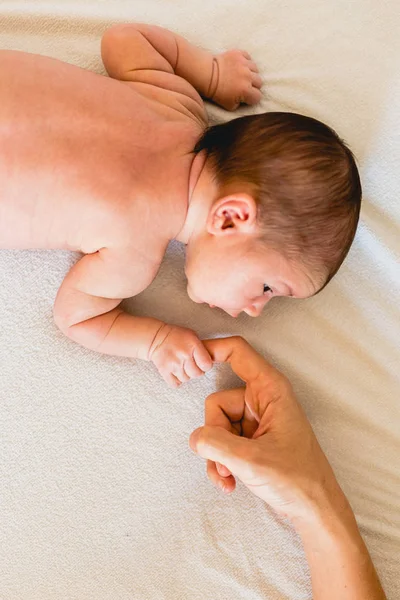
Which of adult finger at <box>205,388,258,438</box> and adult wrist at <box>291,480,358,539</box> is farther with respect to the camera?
adult finger at <box>205,388,258,438</box>

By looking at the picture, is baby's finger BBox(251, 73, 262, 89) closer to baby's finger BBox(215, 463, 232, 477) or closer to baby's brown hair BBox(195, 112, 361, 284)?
baby's brown hair BBox(195, 112, 361, 284)

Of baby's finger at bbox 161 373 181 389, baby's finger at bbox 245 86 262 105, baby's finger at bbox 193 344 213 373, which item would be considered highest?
baby's finger at bbox 245 86 262 105

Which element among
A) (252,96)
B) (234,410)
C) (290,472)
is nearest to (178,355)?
(234,410)

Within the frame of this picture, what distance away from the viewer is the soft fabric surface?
1163 millimetres

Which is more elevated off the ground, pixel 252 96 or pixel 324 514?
pixel 252 96

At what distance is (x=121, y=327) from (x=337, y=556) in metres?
0.52

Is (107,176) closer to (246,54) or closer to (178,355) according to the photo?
(178,355)

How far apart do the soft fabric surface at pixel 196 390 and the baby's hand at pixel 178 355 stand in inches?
1.7

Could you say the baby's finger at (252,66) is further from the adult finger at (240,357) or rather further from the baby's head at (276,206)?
the adult finger at (240,357)

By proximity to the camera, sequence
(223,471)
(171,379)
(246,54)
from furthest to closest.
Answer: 1. (246,54)
2. (171,379)
3. (223,471)

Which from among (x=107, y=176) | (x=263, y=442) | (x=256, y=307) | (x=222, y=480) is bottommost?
(x=222, y=480)

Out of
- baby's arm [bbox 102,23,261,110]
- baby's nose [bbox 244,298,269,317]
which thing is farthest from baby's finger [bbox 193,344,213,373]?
baby's arm [bbox 102,23,261,110]

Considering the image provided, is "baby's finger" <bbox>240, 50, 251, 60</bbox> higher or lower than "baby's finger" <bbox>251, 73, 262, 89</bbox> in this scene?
higher

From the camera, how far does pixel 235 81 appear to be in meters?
1.28
